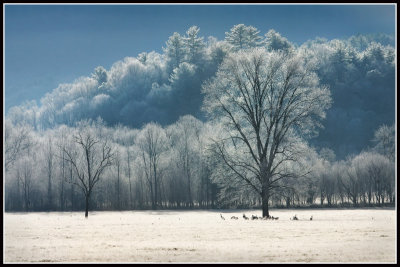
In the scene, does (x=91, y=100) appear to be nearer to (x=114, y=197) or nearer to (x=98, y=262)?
(x=114, y=197)

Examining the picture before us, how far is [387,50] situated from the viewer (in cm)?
13375

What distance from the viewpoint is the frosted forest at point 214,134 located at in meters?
32.0

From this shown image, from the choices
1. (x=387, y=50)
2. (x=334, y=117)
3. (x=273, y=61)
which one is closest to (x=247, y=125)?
(x=273, y=61)

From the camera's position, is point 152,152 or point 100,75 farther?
point 100,75

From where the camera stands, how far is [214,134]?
6094 cm

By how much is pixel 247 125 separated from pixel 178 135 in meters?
35.3

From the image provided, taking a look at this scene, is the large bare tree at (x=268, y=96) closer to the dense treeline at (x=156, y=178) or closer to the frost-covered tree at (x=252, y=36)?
the dense treeline at (x=156, y=178)

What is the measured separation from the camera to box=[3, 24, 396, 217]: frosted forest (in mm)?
32000

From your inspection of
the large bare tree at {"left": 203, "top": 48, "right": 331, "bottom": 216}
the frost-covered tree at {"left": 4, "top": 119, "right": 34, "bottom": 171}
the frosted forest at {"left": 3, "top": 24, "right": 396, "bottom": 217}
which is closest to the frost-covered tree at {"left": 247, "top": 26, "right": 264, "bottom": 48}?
the frosted forest at {"left": 3, "top": 24, "right": 396, "bottom": 217}

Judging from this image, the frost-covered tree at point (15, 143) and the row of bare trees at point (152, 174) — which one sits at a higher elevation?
the frost-covered tree at point (15, 143)

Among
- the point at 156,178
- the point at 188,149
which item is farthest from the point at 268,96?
the point at 188,149

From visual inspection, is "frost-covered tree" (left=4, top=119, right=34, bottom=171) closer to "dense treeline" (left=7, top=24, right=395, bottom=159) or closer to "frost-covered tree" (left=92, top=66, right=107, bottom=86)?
"dense treeline" (left=7, top=24, right=395, bottom=159)

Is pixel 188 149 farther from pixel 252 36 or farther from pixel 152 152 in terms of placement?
pixel 252 36

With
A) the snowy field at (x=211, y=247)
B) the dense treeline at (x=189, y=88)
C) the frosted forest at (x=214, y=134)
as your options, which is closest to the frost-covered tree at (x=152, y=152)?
the frosted forest at (x=214, y=134)
